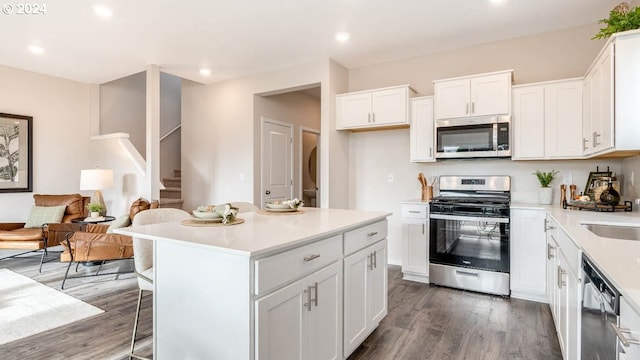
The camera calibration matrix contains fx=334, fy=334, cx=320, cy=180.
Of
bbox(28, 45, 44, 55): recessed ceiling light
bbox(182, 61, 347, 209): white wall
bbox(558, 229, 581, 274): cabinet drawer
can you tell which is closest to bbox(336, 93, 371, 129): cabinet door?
bbox(182, 61, 347, 209): white wall

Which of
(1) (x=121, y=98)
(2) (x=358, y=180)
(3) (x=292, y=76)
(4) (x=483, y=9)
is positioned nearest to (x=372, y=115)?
(2) (x=358, y=180)

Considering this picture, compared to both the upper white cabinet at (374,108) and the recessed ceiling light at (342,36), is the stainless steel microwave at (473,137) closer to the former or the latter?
the upper white cabinet at (374,108)

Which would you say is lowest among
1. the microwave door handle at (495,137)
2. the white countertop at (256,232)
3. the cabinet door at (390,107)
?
the white countertop at (256,232)

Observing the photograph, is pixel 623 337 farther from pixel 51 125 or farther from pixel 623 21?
pixel 51 125

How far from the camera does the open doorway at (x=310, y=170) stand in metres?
6.86

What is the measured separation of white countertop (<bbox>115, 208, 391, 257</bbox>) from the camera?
138 centimetres

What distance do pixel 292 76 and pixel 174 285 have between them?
3556 mm

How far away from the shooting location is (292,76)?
4.57 metres

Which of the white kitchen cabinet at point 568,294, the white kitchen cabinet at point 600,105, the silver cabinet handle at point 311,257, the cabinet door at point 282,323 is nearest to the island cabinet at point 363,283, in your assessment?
the silver cabinet handle at point 311,257

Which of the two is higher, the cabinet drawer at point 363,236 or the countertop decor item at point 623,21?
the countertop decor item at point 623,21

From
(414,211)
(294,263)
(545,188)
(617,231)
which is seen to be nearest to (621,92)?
(617,231)

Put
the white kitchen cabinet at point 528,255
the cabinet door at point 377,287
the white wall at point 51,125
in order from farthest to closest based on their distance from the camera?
the white wall at point 51,125 < the white kitchen cabinet at point 528,255 < the cabinet door at point 377,287

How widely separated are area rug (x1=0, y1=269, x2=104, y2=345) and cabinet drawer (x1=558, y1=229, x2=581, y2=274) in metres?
3.36

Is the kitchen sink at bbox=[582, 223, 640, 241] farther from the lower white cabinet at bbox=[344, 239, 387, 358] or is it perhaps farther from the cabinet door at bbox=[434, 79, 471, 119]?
the cabinet door at bbox=[434, 79, 471, 119]
